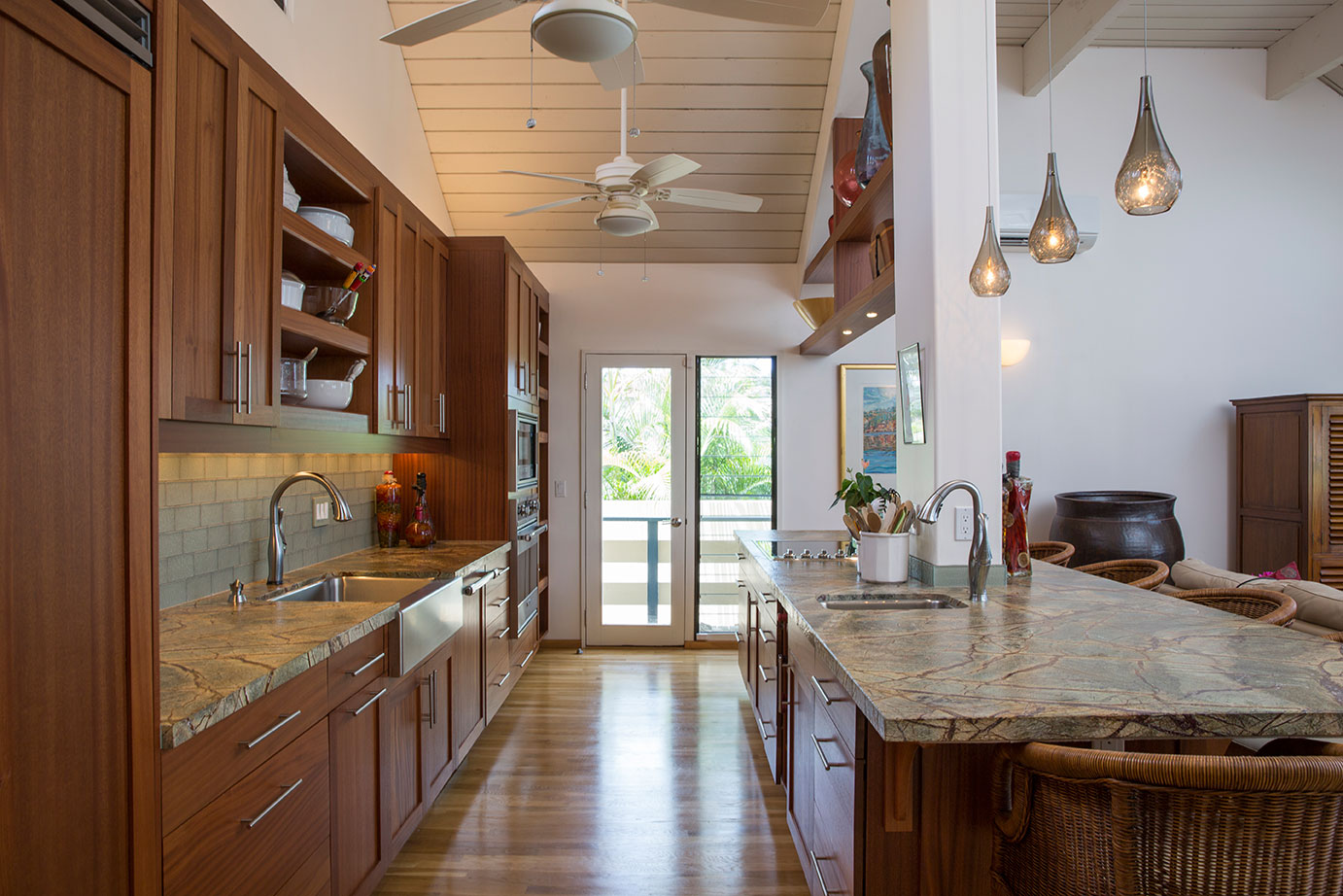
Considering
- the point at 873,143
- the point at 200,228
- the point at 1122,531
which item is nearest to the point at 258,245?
the point at 200,228

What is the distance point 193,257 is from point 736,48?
10.2ft

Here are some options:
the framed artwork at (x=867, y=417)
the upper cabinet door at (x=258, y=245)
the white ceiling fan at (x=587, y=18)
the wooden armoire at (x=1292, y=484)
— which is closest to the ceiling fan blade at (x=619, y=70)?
the white ceiling fan at (x=587, y=18)

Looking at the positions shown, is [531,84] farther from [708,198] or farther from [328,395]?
[328,395]

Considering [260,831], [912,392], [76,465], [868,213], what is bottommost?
[260,831]

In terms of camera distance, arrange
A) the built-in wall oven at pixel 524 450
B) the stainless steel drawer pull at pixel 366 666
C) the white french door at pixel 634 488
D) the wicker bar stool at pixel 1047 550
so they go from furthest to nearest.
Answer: the white french door at pixel 634 488 < the built-in wall oven at pixel 524 450 < the wicker bar stool at pixel 1047 550 < the stainless steel drawer pull at pixel 366 666

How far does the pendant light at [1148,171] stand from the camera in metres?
1.68

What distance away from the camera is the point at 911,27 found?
104 inches

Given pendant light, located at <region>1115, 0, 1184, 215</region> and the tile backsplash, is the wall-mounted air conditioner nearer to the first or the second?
pendant light, located at <region>1115, 0, 1184, 215</region>

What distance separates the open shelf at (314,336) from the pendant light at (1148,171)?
2.21 meters

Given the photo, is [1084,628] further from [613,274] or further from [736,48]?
[613,274]

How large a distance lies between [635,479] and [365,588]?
2.63m

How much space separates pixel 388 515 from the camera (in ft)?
12.0

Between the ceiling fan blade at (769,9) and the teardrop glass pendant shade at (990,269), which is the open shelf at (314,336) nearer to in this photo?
the ceiling fan blade at (769,9)

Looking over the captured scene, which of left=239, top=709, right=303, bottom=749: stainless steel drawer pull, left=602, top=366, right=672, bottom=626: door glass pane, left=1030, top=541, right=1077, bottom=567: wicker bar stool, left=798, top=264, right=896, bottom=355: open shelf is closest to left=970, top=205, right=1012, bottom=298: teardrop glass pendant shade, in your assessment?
left=798, top=264, right=896, bottom=355: open shelf
